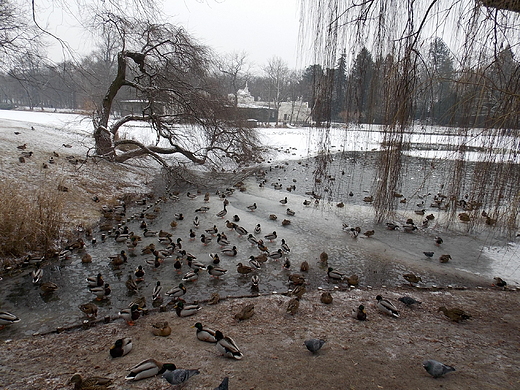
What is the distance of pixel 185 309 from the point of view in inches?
191

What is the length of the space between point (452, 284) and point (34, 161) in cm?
1394

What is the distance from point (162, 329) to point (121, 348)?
62 cm

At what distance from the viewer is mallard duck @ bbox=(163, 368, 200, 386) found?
10.6 ft

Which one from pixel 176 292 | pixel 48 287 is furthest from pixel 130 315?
pixel 48 287

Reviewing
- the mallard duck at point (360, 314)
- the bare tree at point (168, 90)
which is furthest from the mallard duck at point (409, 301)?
the bare tree at point (168, 90)

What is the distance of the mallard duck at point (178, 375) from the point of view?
10.6 ft

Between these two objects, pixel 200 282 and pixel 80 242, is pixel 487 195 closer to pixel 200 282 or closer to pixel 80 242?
pixel 200 282

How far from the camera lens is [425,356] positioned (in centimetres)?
371

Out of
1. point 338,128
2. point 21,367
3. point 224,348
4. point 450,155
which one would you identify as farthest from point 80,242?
point 450,155

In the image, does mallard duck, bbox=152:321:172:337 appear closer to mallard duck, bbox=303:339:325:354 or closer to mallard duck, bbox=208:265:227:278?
mallard duck, bbox=208:265:227:278

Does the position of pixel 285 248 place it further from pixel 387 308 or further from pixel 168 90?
pixel 168 90

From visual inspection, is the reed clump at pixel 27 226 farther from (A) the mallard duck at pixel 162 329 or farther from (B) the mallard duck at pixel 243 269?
(B) the mallard duck at pixel 243 269

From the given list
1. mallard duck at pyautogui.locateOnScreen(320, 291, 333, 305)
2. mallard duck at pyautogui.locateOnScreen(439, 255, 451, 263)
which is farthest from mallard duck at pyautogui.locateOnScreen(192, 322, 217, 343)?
mallard duck at pyautogui.locateOnScreen(439, 255, 451, 263)

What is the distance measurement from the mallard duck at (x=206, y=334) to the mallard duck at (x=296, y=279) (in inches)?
83.9
